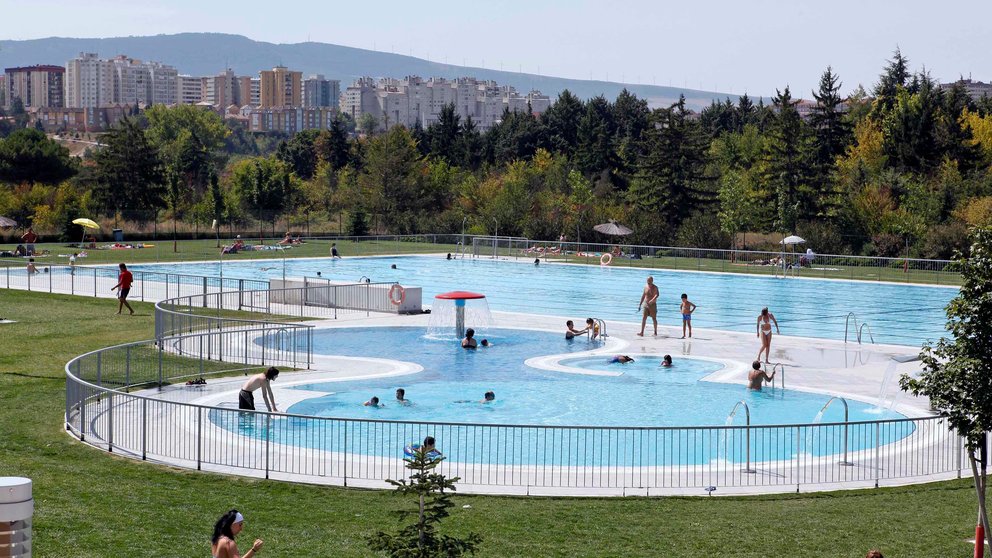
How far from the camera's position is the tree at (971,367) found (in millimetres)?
11188

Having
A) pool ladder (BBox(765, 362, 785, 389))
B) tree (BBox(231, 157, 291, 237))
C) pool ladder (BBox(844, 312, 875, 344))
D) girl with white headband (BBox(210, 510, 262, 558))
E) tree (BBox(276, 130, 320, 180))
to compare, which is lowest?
pool ladder (BBox(765, 362, 785, 389))

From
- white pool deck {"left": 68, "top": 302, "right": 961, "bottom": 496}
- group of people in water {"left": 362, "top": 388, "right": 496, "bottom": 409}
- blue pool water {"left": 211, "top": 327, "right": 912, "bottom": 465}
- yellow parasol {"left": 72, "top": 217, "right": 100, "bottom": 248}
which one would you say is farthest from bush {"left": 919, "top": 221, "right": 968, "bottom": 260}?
yellow parasol {"left": 72, "top": 217, "right": 100, "bottom": 248}

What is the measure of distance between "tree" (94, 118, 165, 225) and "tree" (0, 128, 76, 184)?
163 inches

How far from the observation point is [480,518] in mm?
13891

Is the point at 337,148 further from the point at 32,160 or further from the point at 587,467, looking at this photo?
the point at 587,467

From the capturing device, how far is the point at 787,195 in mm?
71125

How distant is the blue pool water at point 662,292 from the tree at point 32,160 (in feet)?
135

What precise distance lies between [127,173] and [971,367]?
273 feet

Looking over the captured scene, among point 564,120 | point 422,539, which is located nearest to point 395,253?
point 422,539

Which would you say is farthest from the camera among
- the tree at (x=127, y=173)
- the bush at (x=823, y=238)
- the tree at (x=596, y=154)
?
the tree at (x=596, y=154)

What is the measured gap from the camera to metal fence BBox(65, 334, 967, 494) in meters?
15.9

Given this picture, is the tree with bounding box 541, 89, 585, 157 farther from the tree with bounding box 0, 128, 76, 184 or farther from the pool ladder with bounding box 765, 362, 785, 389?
the pool ladder with bounding box 765, 362, 785, 389

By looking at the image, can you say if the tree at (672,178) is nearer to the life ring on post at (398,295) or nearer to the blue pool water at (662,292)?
the blue pool water at (662,292)

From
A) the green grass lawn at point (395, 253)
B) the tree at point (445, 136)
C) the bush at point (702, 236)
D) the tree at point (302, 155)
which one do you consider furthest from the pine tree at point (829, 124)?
the tree at point (302, 155)
